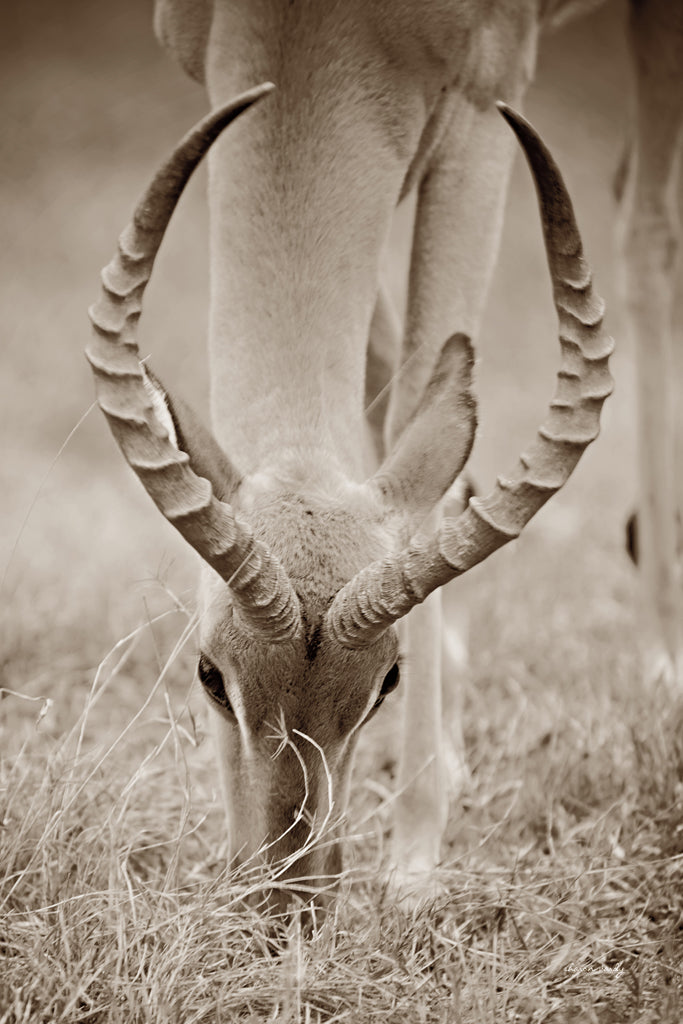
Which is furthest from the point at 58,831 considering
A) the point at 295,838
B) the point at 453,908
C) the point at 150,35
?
the point at 150,35

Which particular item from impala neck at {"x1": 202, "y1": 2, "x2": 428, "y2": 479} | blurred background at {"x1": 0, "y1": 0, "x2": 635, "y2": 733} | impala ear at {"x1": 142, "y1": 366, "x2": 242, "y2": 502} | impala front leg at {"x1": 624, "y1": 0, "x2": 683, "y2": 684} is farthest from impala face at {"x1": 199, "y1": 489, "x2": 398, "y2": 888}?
impala front leg at {"x1": 624, "y1": 0, "x2": 683, "y2": 684}

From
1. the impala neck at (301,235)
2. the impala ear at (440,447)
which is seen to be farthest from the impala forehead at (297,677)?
the impala neck at (301,235)

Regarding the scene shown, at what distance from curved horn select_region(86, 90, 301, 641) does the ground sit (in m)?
0.42

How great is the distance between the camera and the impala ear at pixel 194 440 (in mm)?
3191

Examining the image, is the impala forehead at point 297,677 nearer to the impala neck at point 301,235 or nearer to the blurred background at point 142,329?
the impala neck at point 301,235

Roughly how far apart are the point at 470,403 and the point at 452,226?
3.37 ft

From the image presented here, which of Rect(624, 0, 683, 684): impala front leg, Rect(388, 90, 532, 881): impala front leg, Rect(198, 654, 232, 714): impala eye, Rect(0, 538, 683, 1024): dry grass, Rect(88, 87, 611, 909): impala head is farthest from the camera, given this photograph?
Rect(624, 0, 683, 684): impala front leg

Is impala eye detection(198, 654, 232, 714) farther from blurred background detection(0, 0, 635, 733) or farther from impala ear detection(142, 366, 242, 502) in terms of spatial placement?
blurred background detection(0, 0, 635, 733)

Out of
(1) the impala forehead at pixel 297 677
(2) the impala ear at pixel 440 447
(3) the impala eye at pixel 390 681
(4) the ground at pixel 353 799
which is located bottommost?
(4) the ground at pixel 353 799

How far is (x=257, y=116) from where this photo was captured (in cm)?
390

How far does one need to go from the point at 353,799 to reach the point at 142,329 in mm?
8794

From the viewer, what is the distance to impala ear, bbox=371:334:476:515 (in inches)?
138

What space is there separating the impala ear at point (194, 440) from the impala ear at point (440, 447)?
441mm

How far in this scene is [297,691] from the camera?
3.20 metres
